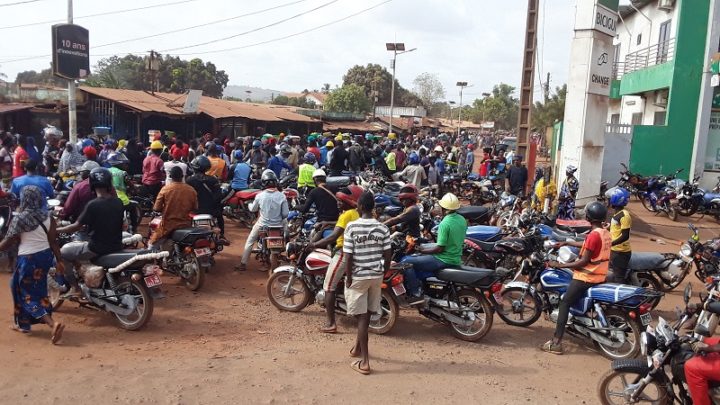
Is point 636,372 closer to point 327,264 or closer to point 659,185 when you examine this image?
point 327,264

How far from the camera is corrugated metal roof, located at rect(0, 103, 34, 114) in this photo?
695 inches

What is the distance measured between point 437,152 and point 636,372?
12.5m

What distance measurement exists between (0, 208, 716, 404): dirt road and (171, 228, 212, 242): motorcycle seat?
2.74ft

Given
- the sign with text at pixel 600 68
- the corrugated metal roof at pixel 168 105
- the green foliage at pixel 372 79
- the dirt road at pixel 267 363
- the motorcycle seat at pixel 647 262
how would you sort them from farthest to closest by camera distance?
the green foliage at pixel 372 79
the corrugated metal roof at pixel 168 105
the sign with text at pixel 600 68
the motorcycle seat at pixel 647 262
the dirt road at pixel 267 363

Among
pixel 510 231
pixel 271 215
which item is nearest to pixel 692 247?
pixel 510 231

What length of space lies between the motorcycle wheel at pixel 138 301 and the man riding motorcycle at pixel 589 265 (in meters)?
4.23

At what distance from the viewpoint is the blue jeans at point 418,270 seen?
593 centimetres

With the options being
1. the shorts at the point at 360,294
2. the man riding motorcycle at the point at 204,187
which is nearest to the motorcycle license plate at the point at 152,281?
the shorts at the point at 360,294

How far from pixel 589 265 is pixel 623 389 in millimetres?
1408

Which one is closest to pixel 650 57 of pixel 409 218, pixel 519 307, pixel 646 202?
pixel 646 202

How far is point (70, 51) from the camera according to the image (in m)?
14.2

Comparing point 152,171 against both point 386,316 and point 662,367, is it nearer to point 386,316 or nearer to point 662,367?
point 386,316

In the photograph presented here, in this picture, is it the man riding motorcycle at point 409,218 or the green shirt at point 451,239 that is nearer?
the green shirt at point 451,239

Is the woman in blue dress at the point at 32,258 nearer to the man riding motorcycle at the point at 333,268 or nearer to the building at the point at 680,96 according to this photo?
the man riding motorcycle at the point at 333,268
